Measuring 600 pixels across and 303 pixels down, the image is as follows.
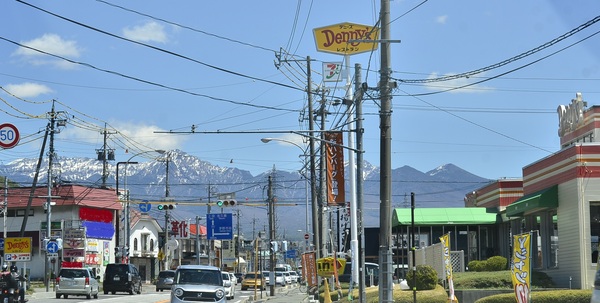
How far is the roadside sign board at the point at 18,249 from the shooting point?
5078 cm

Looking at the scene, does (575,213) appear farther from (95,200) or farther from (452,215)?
(95,200)

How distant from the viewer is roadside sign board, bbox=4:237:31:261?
50.8m

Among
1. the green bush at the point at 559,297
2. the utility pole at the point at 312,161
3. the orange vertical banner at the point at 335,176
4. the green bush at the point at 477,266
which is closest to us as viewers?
the green bush at the point at 559,297

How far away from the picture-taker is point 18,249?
51.1m

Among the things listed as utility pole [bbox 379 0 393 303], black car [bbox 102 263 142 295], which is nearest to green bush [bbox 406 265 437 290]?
utility pole [bbox 379 0 393 303]

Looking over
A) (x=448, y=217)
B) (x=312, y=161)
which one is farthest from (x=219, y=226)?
(x=448, y=217)

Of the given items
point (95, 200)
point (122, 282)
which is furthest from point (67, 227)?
point (122, 282)

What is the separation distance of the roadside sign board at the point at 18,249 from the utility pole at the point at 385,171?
108 feet

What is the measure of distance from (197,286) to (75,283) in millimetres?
19459

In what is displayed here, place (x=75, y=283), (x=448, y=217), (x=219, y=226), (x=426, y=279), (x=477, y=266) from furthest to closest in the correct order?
(x=219, y=226), (x=75, y=283), (x=448, y=217), (x=477, y=266), (x=426, y=279)

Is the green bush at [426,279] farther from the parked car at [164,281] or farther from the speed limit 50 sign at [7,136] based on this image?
the parked car at [164,281]

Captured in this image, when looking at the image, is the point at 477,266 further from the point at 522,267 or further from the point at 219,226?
the point at 219,226

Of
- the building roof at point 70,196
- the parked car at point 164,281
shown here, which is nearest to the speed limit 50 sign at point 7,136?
the parked car at point 164,281

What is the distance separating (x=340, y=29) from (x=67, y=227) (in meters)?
39.2
